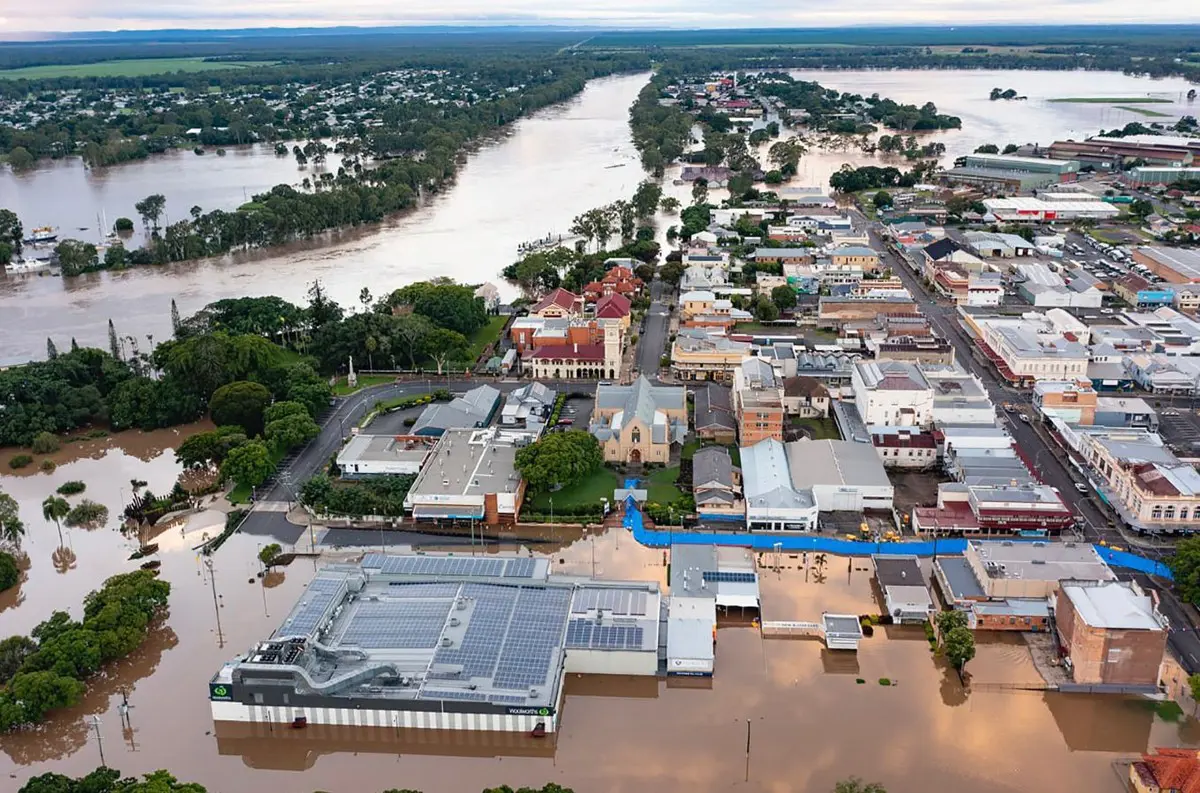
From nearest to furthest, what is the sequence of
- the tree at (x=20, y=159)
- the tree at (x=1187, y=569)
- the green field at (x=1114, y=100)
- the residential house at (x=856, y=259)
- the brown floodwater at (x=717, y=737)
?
the brown floodwater at (x=717, y=737), the tree at (x=1187, y=569), the residential house at (x=856, y=259), the tree at (x=20, y=159), the green field at (x=1114, y=100)

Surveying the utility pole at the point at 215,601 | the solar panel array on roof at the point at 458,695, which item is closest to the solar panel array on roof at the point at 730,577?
the solar panel array on roof at the point at 458,695

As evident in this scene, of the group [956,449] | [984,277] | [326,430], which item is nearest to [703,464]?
[956,449]

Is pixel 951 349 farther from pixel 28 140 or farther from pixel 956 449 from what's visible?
pixel 28 140

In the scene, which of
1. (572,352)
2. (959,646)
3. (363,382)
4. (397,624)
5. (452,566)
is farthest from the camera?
(572,352)

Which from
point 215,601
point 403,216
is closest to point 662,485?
point 215,601

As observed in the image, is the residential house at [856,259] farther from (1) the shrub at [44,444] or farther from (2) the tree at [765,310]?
(1) the shrub at [44,444]

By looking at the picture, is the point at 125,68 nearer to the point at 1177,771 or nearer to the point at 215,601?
the point at 215,601
